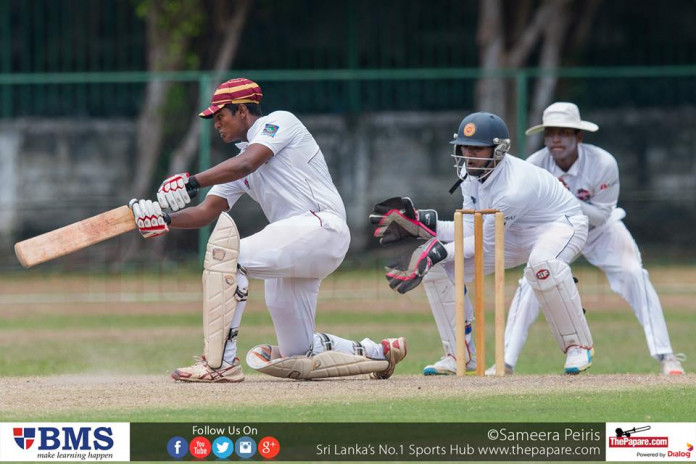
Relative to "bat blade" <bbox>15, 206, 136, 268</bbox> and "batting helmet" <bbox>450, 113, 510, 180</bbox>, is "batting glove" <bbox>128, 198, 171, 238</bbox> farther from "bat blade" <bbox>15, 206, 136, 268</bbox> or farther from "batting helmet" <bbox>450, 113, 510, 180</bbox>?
"batting helmet" <bbox>450, 113, 510, 180</bbox>

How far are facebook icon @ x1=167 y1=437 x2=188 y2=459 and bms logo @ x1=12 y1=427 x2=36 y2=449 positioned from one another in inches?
23.9

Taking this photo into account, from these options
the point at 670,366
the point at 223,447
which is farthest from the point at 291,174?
the point at 670,366

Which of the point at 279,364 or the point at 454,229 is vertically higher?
the point at 454,229

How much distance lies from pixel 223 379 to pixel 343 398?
0.84 meters

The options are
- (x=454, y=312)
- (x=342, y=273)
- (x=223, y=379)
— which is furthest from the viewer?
(x=342, y=273)

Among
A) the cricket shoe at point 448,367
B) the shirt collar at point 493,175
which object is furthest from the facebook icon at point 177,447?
the shirt collar at point 493,175

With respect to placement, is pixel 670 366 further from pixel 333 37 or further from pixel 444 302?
pixel 333 37

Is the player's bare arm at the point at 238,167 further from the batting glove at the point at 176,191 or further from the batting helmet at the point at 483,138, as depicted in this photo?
the batting helmet at the point at 483,138

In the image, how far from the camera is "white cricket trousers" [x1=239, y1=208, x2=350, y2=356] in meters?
7.46

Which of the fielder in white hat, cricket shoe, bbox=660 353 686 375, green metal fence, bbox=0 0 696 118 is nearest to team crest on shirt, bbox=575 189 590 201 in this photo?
the fielder in white hat

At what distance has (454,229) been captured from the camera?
7.99m

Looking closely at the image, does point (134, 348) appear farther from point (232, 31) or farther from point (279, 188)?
point (232, 31)

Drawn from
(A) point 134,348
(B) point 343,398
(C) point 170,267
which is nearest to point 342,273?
(C) point 170,267

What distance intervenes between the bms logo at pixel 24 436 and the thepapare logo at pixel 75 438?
0.01 m
